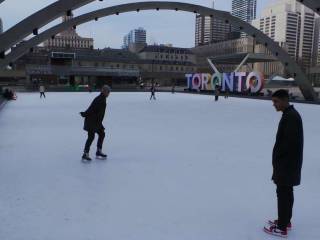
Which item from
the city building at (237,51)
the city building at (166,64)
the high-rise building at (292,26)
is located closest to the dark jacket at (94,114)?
the city building at (166,64)

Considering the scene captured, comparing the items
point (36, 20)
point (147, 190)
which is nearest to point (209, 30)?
point (36, 20)

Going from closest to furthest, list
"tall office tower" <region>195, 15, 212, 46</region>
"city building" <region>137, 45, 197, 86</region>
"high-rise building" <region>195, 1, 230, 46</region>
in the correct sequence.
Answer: "city building" <region>137, 45, 197, 86</region> < "high-rise building" <region>195, 1, 230, 46</region> < "tall office tower" <region>195, 15, 212, 46</region>

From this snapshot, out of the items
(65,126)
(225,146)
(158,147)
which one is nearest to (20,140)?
(65,126)

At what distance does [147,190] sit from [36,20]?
9001 millimetres

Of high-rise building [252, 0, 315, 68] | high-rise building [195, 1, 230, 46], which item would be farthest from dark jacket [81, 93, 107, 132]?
high-rise building [195, 1, 230, 46]

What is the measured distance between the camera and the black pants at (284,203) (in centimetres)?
331

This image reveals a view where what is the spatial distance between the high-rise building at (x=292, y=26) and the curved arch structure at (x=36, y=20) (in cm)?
11162

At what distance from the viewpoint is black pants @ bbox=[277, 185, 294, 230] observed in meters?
3.31

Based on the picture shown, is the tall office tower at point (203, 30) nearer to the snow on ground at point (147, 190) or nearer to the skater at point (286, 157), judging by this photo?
the snow on ground at point (147, 190)

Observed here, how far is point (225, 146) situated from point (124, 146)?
245cm

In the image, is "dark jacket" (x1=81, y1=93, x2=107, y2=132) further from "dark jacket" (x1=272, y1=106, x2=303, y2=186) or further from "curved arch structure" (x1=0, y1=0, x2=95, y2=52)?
"curved arch structure" (x1=0, y1=0, x2=95, y2=52)

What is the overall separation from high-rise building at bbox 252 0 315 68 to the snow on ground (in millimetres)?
115271

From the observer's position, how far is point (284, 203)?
3324mm

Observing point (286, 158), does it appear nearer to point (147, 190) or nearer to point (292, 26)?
point (147, 190)
